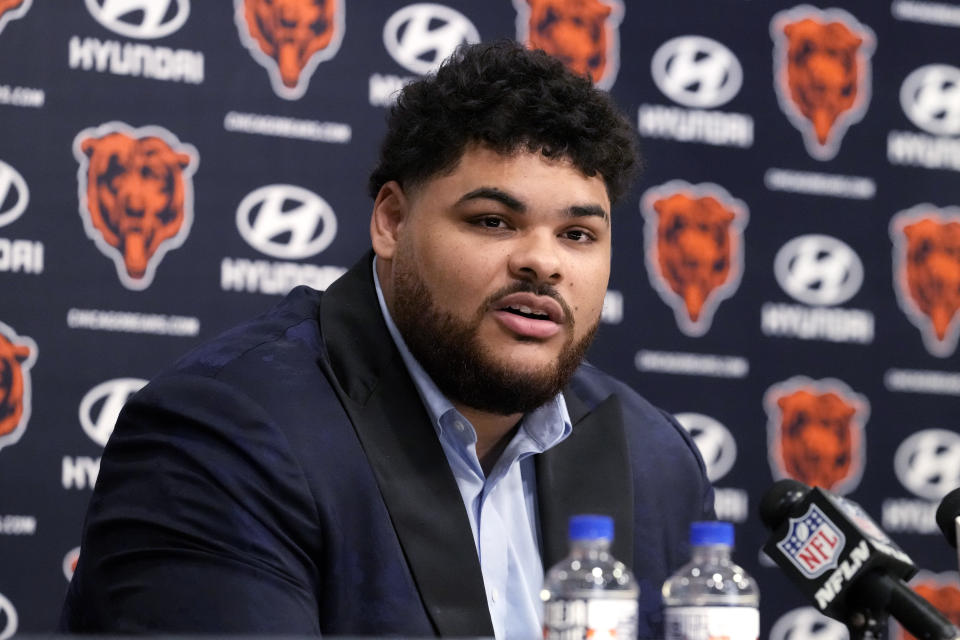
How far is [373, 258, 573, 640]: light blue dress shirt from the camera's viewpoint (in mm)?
1943

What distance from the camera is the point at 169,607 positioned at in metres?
1.60

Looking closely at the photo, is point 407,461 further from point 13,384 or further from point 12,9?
point 12,9

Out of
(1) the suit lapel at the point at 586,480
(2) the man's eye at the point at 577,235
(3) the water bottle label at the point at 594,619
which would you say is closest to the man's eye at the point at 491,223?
(2) the man's eye at the point at 577,235

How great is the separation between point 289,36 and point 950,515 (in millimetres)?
2212

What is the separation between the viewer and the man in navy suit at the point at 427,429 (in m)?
1.70

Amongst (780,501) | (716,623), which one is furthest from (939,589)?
(716,623)

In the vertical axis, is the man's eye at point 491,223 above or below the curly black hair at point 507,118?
below

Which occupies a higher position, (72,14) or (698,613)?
(72,14)

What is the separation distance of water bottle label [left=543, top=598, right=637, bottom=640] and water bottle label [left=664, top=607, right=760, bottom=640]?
0.27 ft

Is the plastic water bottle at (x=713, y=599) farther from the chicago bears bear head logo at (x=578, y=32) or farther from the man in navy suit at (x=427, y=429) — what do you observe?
the chicago bears bear head logo at (x=578, y=32)

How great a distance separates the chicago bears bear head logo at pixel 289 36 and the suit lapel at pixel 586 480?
140 centimetres

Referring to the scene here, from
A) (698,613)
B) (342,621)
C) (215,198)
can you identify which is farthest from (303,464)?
(215,198)

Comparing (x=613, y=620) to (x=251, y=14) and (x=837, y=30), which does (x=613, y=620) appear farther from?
(x=837, y=30)

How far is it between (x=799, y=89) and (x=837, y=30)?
214 millimetres
